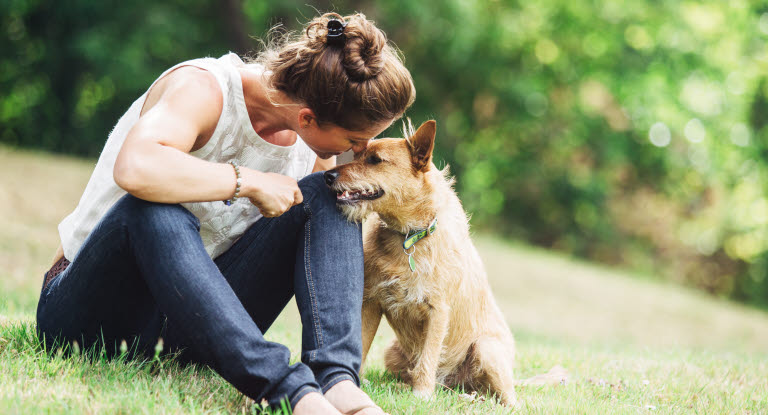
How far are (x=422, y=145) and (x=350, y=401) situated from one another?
142 centimetres

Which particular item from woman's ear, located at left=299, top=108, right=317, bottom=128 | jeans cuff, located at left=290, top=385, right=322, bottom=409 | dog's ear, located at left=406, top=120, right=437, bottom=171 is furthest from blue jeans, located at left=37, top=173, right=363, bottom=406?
dog's ear, located at left=406, top=120, right=437, bottom=171

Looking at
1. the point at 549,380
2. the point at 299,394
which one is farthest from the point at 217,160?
the point at 549,380

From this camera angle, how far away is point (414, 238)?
320 centimetres

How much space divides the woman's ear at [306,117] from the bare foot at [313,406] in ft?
3.75

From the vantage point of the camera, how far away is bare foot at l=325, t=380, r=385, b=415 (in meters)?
2.28

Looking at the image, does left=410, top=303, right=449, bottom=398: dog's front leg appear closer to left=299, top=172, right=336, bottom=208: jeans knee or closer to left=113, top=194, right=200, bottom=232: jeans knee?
left=299, top=172, right=336, bottom=208: jeans knee

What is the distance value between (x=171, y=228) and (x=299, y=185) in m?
0.70

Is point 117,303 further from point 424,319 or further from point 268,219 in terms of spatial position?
point 424,319

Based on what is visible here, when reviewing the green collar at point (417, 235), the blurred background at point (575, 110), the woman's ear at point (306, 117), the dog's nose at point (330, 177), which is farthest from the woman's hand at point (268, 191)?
the blurred background at point (575, 110)

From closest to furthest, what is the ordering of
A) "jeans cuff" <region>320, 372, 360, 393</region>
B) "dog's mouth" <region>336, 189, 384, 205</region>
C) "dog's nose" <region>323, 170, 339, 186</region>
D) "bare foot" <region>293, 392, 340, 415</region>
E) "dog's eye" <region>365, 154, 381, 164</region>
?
"bare foot" <region>293, 392, 340, 415</region>
"jeans cuff" <region>320, 372, 360, 393</region>
"dog's mouth" <region>336, 189, 384, 205</region>
"dog's nose" <region>323, 170, 339, 186</region>
"dog's eye" <region>365, 154, 381, 164</region>

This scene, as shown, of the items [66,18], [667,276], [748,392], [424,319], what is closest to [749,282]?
[667,276]

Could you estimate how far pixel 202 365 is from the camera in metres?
2.82

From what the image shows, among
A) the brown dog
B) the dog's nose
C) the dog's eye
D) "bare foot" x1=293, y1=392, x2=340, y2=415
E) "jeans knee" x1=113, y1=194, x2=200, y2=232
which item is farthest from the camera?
the dog's eye

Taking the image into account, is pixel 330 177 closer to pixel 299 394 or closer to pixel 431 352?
pixel 431 352
